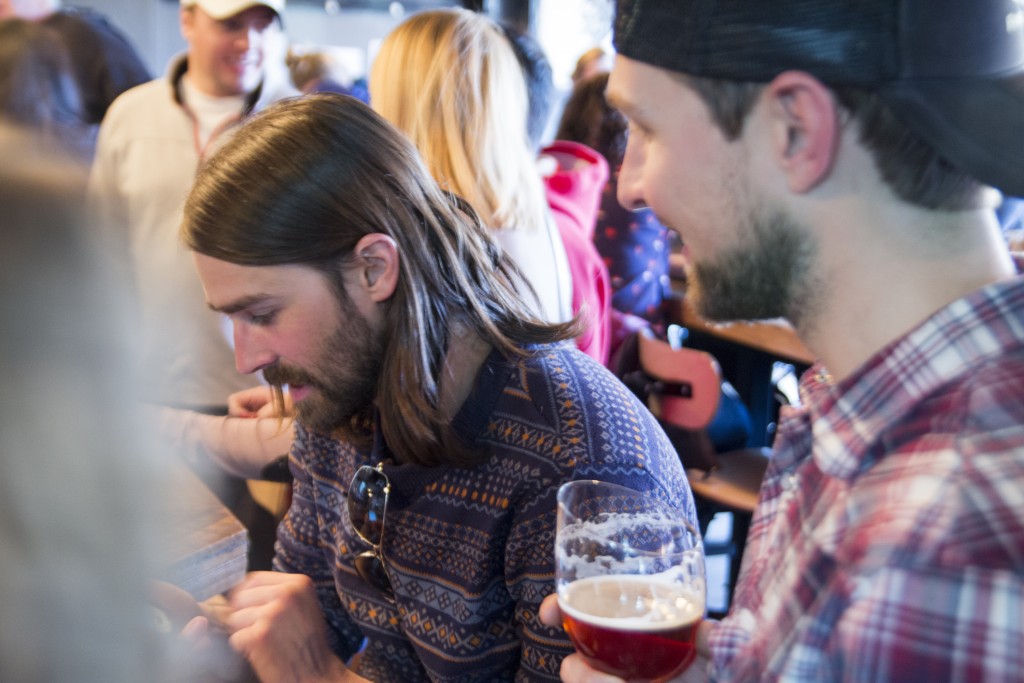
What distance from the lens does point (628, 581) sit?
1.05 m

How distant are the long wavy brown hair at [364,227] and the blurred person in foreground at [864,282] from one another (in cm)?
59

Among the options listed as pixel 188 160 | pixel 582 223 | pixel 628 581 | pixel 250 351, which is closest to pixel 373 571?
pixel 250 351

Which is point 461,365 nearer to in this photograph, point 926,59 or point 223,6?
point 926,59

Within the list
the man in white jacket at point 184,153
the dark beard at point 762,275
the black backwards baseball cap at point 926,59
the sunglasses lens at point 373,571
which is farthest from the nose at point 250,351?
the man in white jacket at point 184,153

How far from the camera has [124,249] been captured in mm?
688

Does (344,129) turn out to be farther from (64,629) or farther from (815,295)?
(64,629)

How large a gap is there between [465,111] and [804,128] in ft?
5.01

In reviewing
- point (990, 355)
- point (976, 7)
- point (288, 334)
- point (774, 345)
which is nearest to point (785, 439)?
point (990, 355)

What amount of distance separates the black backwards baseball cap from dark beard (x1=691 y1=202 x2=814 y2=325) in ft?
0.44

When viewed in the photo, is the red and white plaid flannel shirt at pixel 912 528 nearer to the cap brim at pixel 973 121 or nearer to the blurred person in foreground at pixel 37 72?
the cap brim at pixel 973 121

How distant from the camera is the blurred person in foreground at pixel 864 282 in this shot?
2.31ft

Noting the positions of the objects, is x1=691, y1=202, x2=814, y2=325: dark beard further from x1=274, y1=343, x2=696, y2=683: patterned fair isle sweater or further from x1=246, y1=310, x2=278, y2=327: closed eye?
x1=246, y1=310, x2=278, y2=327: closed eye

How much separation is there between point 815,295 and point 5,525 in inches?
26.4

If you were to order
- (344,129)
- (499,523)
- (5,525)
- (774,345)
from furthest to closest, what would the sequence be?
(774,345) → (344,129) → (499,523) → (5,525)
